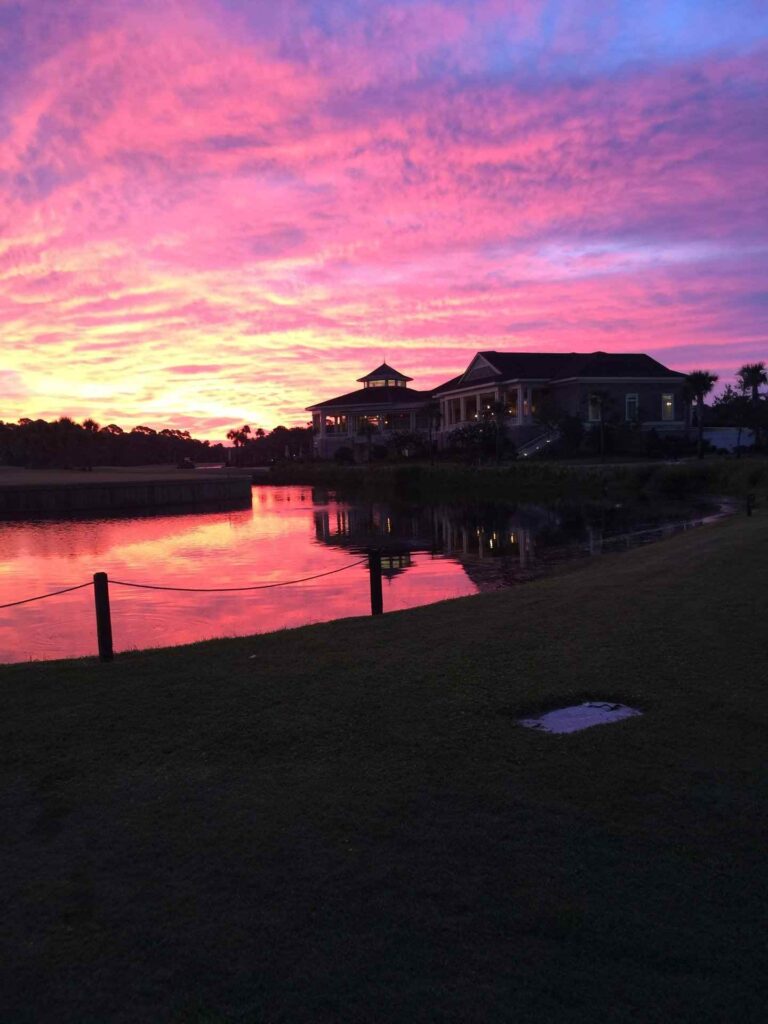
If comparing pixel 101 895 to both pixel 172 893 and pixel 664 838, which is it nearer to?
pixel 172 893

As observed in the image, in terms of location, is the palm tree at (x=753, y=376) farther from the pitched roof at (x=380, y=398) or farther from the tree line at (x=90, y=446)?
the tree line at (x=90, y=446)

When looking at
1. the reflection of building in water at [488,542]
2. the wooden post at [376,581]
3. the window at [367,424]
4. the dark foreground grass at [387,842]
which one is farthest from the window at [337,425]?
the dark foreground grass at [387,842]

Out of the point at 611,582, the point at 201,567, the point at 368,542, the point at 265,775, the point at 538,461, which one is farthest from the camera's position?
the point at 538,461

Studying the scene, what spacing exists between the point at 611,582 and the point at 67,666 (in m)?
8.49

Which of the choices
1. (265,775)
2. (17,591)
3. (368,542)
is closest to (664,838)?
(265,775)

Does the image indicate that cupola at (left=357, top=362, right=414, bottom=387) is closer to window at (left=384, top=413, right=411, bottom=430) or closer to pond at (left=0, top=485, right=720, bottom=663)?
window at (left=384, top=413, right=411, bottom=430)

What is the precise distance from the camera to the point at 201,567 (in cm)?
2531

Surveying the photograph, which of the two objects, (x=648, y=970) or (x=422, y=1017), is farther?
(x=648, y=970)

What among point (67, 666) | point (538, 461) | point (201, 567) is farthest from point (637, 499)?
point (67, 666)

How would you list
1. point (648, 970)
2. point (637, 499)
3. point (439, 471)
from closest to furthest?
point (648, 970), point (637, 499), point (439, 471)

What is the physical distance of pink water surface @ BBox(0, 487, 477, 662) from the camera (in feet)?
49.1

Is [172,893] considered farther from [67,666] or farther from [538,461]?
[538,461]

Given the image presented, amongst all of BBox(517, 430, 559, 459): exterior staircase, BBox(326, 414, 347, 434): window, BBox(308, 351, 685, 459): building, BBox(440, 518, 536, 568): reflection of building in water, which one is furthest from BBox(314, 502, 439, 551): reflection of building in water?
BBox(326, 414, 347, 434): window

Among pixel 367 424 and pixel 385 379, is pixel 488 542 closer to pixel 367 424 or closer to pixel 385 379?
pixel 367 424
